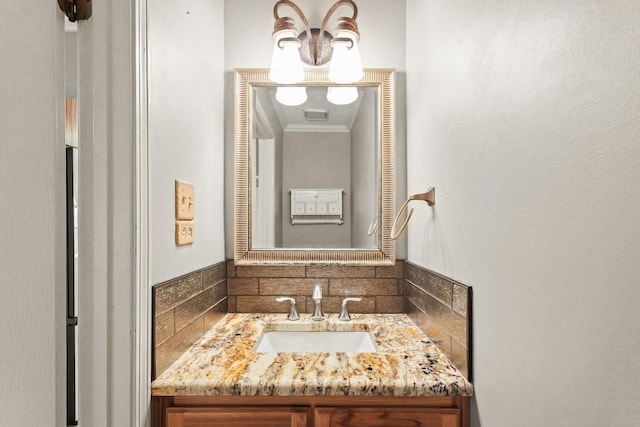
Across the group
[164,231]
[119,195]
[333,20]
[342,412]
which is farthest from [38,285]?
[333,20]

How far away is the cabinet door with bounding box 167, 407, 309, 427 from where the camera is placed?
94 centimetres

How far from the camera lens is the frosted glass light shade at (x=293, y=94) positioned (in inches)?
63.5

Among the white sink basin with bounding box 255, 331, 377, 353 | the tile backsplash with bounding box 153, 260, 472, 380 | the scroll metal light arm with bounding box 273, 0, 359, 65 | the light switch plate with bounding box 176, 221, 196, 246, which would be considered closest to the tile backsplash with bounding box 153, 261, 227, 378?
the tile backsplash with bounding box 153, 260, 472, 380

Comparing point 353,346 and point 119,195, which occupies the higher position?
point 119,195

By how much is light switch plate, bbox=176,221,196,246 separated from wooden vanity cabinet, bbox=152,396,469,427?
1.39 ft

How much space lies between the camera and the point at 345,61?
149 centimetres

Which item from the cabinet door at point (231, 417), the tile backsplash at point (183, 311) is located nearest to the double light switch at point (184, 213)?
the tile backsplash at point (183, 311)

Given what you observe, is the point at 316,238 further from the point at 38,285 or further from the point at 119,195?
the point at 38,285

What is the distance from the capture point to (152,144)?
94 cm

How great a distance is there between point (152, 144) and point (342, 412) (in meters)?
0.84

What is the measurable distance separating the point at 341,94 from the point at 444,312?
3.26 ft

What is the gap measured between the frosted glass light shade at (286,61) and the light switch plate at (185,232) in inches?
28.0

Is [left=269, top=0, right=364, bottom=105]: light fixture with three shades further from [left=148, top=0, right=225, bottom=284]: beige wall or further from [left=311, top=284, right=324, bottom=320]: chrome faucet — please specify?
[left=311, top=284, right=324, bottom=320]: chrome faucet

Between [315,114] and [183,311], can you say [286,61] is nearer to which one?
[315,114]
